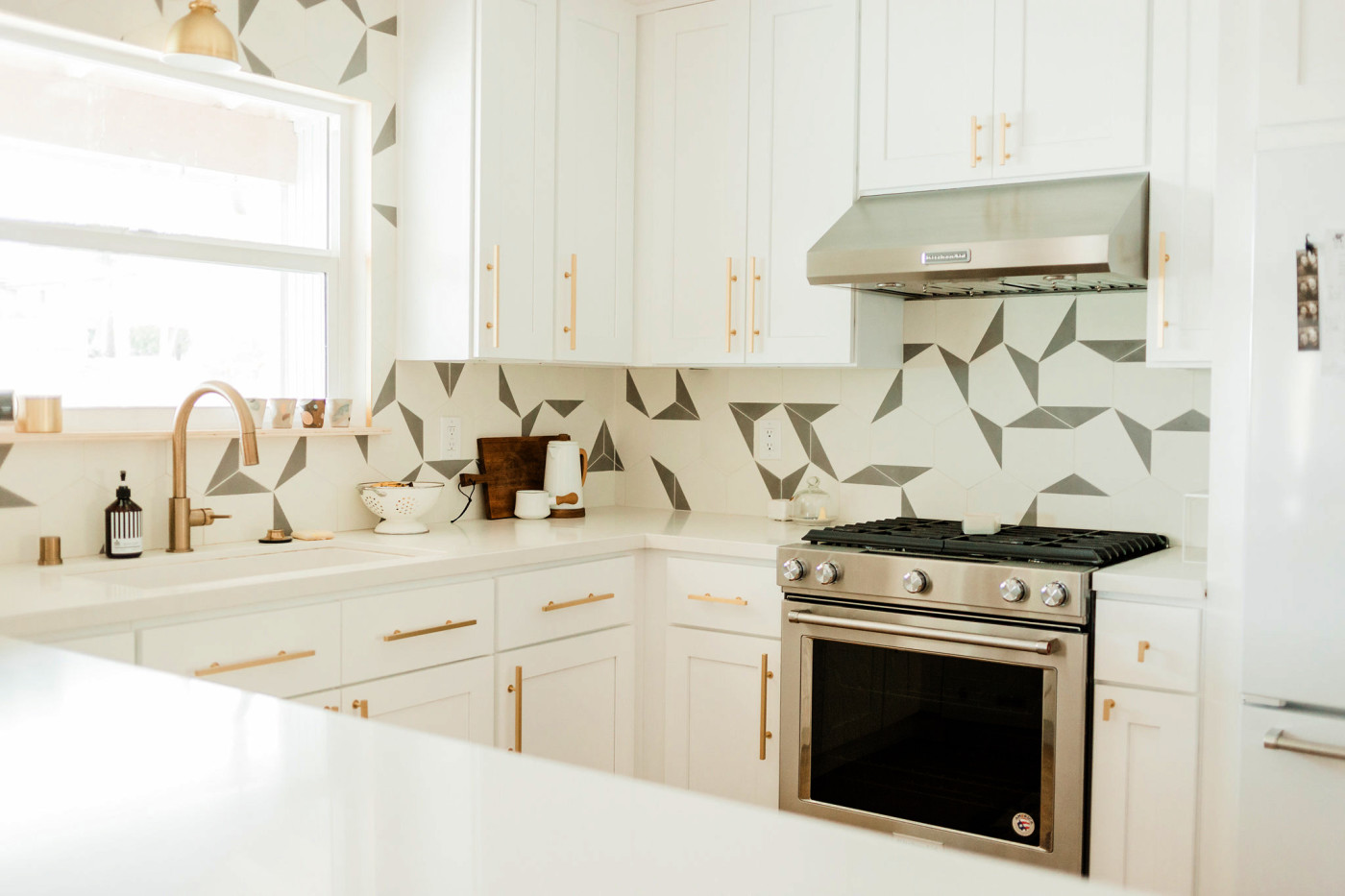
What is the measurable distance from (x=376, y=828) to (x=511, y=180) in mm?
2556

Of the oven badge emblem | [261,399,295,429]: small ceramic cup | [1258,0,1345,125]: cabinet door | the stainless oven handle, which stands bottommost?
the oven badge emblem

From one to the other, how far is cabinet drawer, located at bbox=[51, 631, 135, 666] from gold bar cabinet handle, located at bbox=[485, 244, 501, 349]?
51.5 inches

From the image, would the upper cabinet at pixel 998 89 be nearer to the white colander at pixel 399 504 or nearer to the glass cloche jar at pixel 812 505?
the glass cloche jar at pixel 812 505

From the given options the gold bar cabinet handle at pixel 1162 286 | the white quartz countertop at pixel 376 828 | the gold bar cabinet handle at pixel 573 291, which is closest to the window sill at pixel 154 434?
the gold bar cabinet handle at pixel 573 291

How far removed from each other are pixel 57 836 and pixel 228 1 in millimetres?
2536

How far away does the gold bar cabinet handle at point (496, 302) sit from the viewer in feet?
9.91

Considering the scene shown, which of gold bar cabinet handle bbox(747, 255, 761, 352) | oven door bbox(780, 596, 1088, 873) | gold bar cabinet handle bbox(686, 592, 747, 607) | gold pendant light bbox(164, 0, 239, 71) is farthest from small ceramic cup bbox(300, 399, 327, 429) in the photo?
oven door bbox(780, 596, 1088, 873)

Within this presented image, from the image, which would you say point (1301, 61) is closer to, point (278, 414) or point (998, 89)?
point (998, 89)

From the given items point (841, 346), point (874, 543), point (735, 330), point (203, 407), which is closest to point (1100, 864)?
point (874, 543)

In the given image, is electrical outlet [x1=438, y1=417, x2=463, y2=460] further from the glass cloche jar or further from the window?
the glass cloche jar

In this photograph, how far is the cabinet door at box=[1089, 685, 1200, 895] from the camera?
7.73 ft

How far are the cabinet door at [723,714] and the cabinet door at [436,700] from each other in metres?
0.61

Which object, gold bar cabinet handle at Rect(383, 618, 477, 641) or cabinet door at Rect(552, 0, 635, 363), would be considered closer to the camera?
gold bar cabinet handle at Rect(383, 618, 477, 641)

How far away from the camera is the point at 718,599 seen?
2.99 meters
